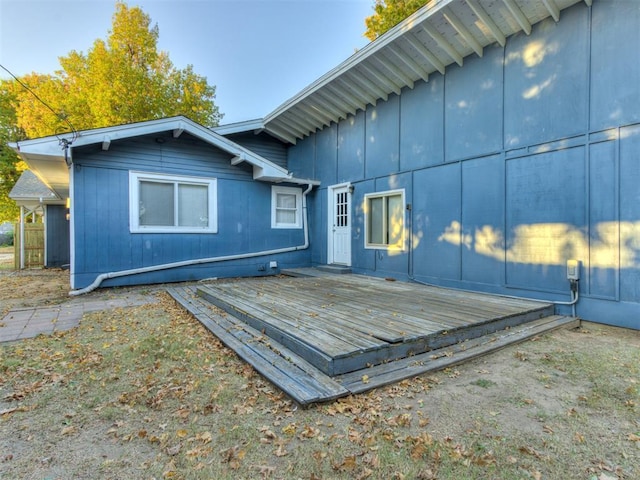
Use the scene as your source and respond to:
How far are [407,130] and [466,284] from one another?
11.1 ft

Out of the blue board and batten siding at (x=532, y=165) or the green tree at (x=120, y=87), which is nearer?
the blue board and batten siding at (x=532, y=165)

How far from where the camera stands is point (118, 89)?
13.6m

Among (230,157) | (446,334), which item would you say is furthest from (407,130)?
(446,334)

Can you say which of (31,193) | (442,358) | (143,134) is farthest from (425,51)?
(31,193)

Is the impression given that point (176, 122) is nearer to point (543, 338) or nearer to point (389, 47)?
point (389, 47)

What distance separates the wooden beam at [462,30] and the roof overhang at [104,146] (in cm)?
477

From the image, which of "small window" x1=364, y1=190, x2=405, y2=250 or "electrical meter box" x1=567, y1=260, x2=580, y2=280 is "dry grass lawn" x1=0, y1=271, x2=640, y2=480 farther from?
"small window" x1=364, y1=190, x2=405, y2=250

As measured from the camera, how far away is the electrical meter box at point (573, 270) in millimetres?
4449

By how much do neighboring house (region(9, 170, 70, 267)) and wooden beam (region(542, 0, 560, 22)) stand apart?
44.3ft

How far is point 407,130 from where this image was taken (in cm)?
696

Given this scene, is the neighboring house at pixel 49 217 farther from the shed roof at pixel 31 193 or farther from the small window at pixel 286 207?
the small window at pixel 286 207

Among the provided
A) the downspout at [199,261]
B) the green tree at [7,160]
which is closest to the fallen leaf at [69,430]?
the downspout at [199,261]

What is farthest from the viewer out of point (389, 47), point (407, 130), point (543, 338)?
point (407, 130)

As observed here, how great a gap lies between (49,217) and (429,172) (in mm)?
12778
